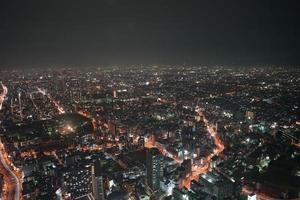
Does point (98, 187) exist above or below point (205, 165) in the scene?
above

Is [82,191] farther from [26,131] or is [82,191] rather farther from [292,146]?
[292,146]

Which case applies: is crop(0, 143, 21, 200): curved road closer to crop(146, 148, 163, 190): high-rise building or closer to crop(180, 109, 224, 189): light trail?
crop(146, 148, 163, 190): high-rise building

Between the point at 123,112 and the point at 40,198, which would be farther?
the point at 123,112

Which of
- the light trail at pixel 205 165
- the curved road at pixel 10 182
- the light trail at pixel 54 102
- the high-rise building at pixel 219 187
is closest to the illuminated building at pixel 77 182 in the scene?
the curved road at pixel 10 182

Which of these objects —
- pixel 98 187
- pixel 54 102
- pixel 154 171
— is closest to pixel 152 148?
pixel 154 171

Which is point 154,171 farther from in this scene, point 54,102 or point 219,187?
point 54,102

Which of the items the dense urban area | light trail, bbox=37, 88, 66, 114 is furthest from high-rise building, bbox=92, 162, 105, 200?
light trail, bbox=37, 88, 66, 114

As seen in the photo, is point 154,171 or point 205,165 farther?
point 205,165

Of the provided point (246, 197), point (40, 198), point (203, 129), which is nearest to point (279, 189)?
point (246, 197)
